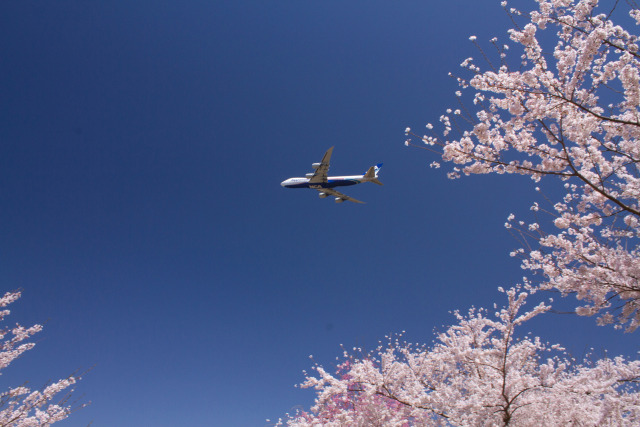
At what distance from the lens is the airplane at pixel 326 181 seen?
23.8 metres

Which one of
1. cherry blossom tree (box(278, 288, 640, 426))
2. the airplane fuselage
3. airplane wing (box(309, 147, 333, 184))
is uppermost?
the airplane fuselage

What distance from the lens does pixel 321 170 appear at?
23953 mm

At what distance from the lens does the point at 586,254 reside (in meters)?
6.05

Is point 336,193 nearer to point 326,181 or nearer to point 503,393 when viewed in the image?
point 326,181

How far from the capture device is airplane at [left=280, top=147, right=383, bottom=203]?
2375 cm

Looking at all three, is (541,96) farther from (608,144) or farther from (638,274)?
(638,274)

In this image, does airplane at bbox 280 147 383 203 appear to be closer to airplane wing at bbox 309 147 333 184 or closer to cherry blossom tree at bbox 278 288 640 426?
airplane wing at bbox 309 147 333 184

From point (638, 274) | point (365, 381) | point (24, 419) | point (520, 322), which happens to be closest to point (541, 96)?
point (638, 274)

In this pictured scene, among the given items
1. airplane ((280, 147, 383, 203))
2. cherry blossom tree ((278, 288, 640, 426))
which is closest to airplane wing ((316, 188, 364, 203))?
airplane ((280, 147, 383, 203))

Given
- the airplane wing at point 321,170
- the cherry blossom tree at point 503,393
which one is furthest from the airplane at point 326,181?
the cherry blossom tree at point 503,393

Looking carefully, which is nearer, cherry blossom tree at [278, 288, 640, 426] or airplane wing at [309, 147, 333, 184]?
cherry blossom tree at [278, 288, 640, 426]

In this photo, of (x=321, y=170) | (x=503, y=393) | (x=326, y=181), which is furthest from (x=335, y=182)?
(x=503, y=393)

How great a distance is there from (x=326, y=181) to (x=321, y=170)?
2366mm

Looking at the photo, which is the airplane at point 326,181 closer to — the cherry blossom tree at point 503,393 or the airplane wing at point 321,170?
the airplane wing at point 321,170
